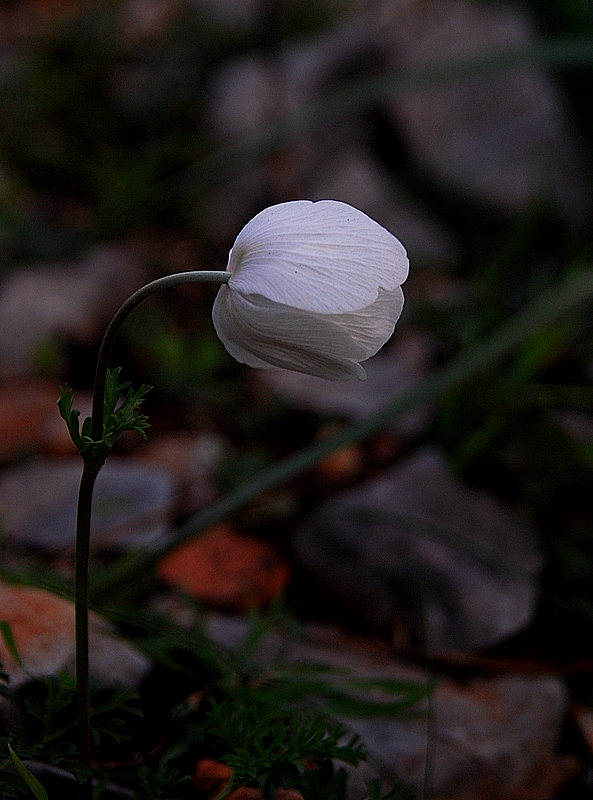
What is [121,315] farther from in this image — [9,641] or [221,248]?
[221,248]

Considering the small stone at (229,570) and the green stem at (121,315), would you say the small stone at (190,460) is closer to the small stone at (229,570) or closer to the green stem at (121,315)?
the small stone at (229,570)

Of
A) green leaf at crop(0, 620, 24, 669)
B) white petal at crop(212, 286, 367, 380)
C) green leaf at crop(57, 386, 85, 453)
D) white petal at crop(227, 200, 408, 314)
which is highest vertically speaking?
white petal at crop(227, 200, 408, 314)

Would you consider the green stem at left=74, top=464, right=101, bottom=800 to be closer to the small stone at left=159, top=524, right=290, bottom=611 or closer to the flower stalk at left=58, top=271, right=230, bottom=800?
the flower stalk at left=58, top=271, right=230, bottom=800

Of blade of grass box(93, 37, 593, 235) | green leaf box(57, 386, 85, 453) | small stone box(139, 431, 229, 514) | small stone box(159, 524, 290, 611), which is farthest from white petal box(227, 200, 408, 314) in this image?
blade of grass box(93, 37, 593, 235)

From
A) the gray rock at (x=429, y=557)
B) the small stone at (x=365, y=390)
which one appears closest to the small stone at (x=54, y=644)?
the gray rock at (x=429, y=557)

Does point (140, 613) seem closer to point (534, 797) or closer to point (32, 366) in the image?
point (534, 797)

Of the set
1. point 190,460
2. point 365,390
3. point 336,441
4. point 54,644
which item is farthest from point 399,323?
point 54,644
